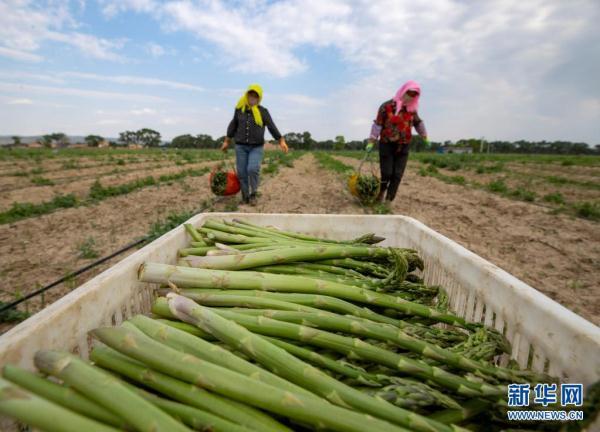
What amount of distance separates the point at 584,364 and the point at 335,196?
8.19m

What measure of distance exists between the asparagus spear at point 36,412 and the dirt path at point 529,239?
4.22 m

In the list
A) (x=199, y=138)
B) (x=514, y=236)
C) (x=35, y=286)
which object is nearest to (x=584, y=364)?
(x=35, y=286)

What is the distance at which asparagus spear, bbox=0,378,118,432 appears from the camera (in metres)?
0.75

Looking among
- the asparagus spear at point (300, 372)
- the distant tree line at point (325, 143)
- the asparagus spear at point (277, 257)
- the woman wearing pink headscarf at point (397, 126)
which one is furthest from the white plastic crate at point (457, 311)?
the distant tree line at point (325, 143)

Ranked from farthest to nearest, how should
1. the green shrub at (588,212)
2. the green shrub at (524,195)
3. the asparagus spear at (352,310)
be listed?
the green shrub at (524,195) < the green shrub at (588,212) < the asparagus spear at (352,310)

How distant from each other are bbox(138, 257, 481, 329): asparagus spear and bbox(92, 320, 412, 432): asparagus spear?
57cm

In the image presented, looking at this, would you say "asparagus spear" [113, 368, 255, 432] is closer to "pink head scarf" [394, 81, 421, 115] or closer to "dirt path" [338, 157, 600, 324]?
"dirt path" [338, 157, 600, 324]

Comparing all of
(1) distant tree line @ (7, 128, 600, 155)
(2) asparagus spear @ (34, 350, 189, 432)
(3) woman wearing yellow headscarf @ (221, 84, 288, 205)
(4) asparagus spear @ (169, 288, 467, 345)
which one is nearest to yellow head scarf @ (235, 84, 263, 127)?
(3) woman wearing yellow headscarf @ (221, 84, 288, 205)

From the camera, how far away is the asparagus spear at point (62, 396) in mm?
886

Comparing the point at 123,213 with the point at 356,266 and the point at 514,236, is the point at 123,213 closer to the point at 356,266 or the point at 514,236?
the point at 356,266

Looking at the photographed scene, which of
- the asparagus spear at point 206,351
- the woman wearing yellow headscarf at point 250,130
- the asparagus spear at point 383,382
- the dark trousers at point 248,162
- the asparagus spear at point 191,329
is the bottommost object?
the asparagus spear at point 383,382

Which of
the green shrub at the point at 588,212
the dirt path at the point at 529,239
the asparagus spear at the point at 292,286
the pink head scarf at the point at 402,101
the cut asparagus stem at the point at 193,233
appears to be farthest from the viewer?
the green shrub at the point at 588,212

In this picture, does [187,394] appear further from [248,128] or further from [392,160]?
[392,160]

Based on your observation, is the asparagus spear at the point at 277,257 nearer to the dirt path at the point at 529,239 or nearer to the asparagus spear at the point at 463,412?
the asparagus spear at the point at 463,412
